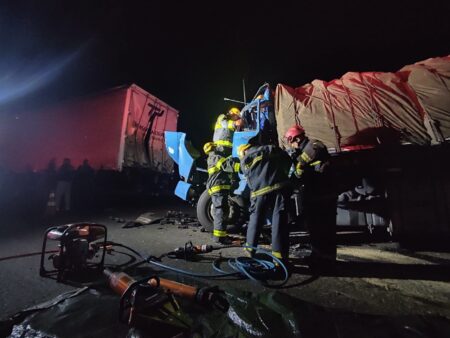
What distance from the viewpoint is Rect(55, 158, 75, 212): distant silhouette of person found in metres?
7.79

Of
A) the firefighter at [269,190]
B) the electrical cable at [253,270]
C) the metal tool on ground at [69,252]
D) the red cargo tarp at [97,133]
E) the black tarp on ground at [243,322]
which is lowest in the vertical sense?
the black tarp on ground at [243,322]

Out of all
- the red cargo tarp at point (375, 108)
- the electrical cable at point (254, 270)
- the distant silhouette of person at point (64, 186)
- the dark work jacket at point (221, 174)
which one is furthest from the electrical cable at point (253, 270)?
the distant silhouette of person at point (64, 186)

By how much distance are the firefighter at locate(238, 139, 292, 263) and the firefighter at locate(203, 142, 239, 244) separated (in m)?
0.96

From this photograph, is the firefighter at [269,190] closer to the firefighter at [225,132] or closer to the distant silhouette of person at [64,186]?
the firefighter at [225,132]

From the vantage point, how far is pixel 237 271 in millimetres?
2902

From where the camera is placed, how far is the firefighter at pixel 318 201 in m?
3.12

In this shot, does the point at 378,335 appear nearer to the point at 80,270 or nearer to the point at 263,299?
the point at 263,299

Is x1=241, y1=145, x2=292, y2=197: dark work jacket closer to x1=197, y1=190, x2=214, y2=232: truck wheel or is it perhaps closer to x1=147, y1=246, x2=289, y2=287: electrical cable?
x1=147, y1=246, x2=289, y2=287: electrical cable

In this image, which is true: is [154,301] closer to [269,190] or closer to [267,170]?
[269,190]

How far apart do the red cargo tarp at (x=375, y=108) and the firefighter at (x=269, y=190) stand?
1125mm

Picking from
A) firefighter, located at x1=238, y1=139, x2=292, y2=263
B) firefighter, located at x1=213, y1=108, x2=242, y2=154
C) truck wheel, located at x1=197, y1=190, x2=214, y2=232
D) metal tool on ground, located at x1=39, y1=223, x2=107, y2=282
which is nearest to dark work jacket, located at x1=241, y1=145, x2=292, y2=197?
firefighter, located at x1=238, y1=139, x2=292, y2=263

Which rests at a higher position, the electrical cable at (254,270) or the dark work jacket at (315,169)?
the dark work jacket at (315,169)

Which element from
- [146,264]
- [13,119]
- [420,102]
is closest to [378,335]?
[146,264]

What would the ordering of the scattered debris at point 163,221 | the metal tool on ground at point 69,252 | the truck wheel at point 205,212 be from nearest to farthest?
1. the metal tool on ground at point 69,252
2. the truck wheel at point 205,212
3. the scattered debris at point 163,221
